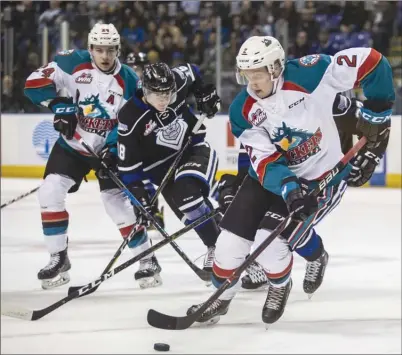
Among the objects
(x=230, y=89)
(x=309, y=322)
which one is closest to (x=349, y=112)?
(x=230, y=89)

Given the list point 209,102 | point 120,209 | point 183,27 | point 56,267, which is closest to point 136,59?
point 183,27

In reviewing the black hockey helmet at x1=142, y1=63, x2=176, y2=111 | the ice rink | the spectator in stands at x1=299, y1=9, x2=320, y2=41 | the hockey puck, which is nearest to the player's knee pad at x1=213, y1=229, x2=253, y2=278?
the black hockey helmet at x1=142, y1=63, x2=176, y2=111

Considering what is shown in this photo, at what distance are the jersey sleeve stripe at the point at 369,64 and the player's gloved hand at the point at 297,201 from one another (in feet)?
0.86

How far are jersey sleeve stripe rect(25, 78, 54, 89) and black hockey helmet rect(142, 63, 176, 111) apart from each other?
0.75 feet

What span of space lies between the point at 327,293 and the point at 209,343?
1.40m

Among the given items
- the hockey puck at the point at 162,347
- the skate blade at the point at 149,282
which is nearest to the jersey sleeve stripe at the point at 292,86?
the hockey puck at the point at 162,347

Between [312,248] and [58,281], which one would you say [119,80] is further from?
[58,281]

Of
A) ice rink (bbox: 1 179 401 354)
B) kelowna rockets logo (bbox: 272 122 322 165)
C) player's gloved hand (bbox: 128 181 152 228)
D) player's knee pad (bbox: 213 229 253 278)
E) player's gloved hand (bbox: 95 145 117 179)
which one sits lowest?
ice rink (bbox: 1 179 401 354)

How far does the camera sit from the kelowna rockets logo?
2.36m

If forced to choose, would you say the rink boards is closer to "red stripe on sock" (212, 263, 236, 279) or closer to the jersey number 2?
"red stripe on sock" (212, 263, 236, 279)

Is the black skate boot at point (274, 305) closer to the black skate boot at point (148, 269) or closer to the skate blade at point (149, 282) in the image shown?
the black skate boot at point (148, 269)

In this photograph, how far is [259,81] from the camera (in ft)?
7.11

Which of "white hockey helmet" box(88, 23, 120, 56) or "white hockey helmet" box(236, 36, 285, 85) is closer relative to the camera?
"white hockey helmet" box(236, 36, 285, 85)

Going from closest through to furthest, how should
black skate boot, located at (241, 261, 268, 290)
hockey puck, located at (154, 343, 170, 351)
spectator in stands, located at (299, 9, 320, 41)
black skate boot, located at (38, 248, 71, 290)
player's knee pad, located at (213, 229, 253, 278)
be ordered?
player's knee pad, located at (213, 229, 253, 278)
black skate boot, located at (38, 248, 71, 290)
spectator in stands, located at (299, 9, 320, 41)
black skate boot, located at (241, 261, 268, 290)
hockey puck, located at (154, 343, 170, 351)
